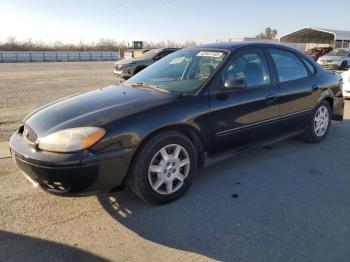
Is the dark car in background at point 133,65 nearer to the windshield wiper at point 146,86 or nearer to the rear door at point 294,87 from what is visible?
the rear door at point 294,87

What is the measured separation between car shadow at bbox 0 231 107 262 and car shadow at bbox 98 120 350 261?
1.74 ft

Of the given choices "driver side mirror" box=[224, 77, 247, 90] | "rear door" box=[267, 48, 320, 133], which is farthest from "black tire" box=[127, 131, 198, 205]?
"rear door" box=[267, 48, 320, 133]

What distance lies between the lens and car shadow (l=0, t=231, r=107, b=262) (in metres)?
2.53

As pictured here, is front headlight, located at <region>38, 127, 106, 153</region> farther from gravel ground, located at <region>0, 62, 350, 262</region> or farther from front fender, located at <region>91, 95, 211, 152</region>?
gravel ground, located at <region>0, 62, 350, 262</region>

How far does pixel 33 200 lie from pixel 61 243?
2.91 ft

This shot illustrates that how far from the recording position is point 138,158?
120 inches

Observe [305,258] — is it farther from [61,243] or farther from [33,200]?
[33,200]

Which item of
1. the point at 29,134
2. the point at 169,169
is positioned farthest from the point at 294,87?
the point at 29,134

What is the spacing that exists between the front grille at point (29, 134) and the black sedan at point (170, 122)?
1 centimetres

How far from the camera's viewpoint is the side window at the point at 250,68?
12.7 feet

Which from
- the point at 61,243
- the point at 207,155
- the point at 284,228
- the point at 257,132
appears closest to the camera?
the point at 61,243

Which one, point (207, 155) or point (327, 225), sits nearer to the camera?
point (327, 225)

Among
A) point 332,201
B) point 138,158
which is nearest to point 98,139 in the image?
point 138,158

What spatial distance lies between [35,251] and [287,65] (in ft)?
12.4
